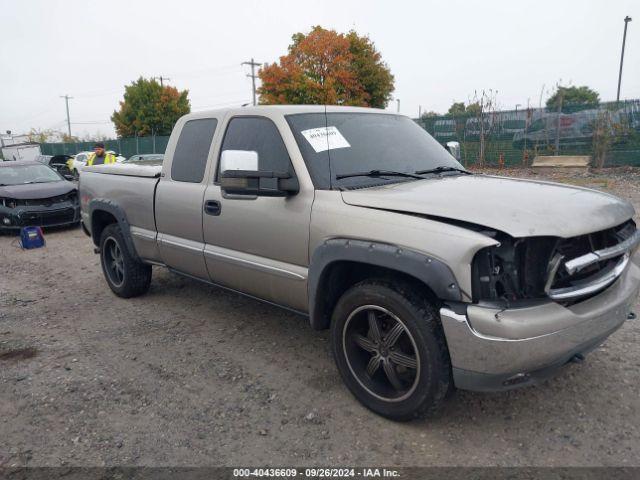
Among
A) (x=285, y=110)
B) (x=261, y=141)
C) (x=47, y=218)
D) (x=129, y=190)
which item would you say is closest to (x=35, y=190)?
(x=47, y=218)

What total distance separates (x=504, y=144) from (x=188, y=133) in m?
16.3

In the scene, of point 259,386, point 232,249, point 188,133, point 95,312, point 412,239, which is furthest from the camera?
point 95,312

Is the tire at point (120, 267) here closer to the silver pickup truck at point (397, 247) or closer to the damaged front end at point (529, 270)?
the silver pickup truck at point (397, 247)

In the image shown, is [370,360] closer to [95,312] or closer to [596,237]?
[596,237]

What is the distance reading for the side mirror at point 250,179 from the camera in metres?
3.11

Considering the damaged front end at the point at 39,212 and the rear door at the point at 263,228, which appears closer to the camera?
the rear door at the point at 263,228

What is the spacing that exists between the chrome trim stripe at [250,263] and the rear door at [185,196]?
0.17 metres

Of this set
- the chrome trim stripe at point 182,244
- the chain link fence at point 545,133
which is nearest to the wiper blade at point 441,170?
the chrome trim stripe at point 182,244

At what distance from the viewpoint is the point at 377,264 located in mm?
2699

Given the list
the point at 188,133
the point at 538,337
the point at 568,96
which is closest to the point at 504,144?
the point at 188,133

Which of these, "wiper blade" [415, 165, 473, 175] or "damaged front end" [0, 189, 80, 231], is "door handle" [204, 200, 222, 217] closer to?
"wiper blade" [415, 165, 473, 175]

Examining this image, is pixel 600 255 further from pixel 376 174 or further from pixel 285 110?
pixel 285 110

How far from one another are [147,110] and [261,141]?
1740 inches

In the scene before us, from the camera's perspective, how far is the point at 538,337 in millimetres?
2361
